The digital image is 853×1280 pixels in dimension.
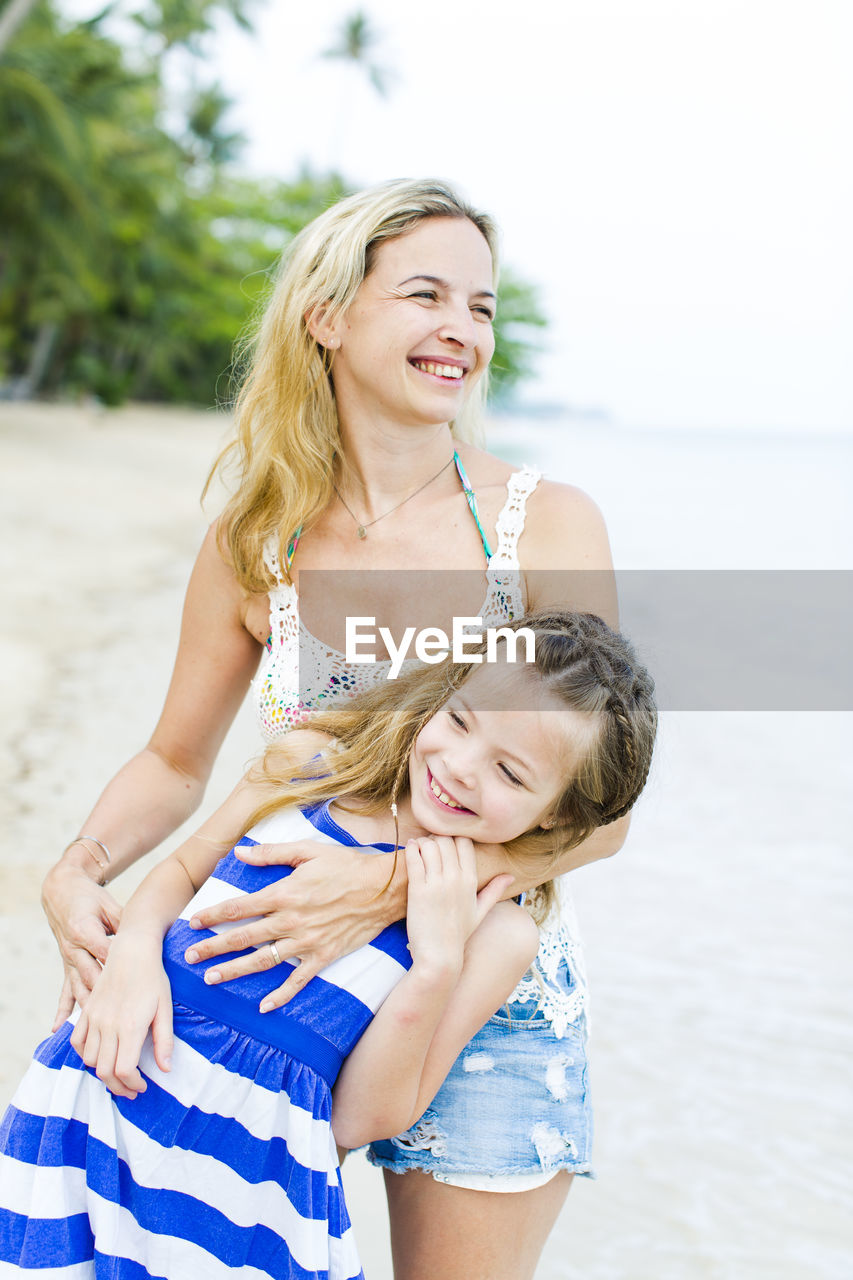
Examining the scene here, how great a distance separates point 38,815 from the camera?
486 centimetres

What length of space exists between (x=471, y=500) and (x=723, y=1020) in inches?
131

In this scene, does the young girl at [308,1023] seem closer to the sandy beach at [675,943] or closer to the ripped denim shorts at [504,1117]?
the ripped denim shorts at [504,1117]

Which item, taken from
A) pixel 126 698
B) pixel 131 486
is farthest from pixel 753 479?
pixel 126 698

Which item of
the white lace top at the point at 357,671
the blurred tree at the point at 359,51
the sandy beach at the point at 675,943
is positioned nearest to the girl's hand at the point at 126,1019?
the white lace top at the point at 357,671

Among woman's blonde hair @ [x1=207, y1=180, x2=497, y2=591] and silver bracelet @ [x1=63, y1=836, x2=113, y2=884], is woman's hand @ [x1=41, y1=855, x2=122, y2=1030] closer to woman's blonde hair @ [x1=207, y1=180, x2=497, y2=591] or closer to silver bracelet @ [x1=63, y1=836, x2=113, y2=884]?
silver bracelet @ [x1=63, y1=836, x2=113, y2=884]

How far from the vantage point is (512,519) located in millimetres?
1925

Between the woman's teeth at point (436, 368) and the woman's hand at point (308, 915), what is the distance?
0.82m

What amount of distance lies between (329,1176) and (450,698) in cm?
68

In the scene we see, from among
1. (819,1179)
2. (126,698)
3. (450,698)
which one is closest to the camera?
(450,698)

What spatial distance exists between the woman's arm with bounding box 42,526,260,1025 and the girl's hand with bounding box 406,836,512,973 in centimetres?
65

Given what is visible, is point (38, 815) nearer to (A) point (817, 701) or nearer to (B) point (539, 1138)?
(B) point (539, 1138)

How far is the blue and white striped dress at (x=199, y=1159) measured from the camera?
1.46m

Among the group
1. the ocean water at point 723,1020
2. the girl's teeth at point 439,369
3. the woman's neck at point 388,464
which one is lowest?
the ocean water at point 723,1020

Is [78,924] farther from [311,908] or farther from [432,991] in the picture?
[432,991]
